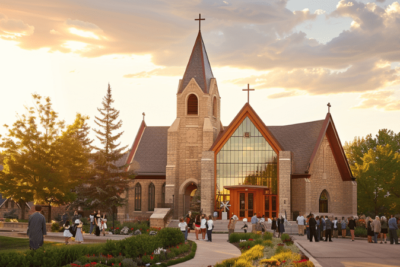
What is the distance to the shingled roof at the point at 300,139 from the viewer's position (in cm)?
4641

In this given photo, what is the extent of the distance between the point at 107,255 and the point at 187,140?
102ft

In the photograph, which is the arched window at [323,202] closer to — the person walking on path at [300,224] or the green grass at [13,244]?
the person walking on path at [300,224]

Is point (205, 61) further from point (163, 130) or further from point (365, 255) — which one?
point (365, 255)

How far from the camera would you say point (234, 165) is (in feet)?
145

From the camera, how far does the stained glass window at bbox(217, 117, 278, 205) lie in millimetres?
43809

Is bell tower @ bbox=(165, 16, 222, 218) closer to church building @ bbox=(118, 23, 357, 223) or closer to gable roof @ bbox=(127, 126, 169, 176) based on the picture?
church building @ bbox=(118, 23, 357, 223)

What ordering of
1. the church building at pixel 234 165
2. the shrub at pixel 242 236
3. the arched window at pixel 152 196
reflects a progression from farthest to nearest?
1. the arched window at pixel 152 196
2. the church building at pixel 234 165
3. the shrub at pixel 242 236

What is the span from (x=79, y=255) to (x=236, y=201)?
29.4 m

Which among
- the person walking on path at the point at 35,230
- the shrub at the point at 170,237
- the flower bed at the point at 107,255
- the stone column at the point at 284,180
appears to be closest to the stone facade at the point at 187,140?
the stone column at the point at 284,180

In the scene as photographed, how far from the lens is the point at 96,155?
142ft

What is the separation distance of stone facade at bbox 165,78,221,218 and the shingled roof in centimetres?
820

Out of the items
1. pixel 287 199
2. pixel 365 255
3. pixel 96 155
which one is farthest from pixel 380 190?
pixel 365 255

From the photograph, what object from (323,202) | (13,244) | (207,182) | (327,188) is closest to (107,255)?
A: (13,244)

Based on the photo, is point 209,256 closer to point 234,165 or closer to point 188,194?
point 234,165
